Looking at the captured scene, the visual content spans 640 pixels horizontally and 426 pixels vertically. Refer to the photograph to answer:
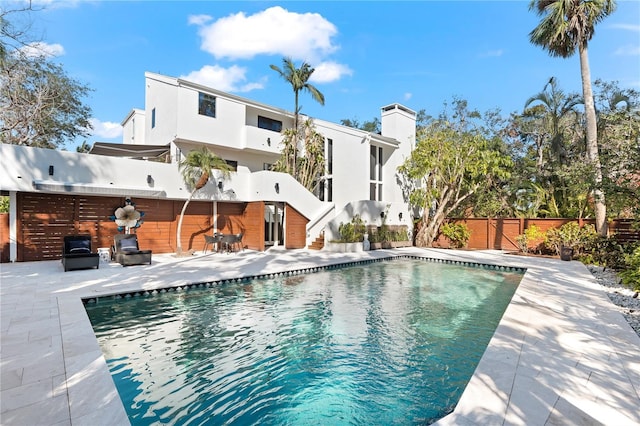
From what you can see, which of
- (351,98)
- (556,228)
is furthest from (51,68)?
(556,228)

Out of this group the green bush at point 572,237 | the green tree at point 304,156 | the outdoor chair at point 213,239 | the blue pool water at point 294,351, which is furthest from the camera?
the green tree at point 304,156

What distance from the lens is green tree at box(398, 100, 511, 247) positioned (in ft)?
63.3

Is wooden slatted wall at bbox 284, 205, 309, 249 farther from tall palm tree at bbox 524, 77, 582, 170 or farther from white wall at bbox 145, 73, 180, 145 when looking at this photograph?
tall palm tree at bbox 524, 77, 582, 170

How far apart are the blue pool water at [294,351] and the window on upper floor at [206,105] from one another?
11.4 meters

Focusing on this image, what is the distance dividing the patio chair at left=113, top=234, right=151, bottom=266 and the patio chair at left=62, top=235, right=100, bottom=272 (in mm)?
752

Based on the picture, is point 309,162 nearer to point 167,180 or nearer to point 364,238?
point 364,238

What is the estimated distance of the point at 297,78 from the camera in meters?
19.9

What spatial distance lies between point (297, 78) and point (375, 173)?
8683 mm

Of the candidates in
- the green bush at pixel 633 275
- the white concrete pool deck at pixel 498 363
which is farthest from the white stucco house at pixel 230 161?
the green bush at pixel 633 275

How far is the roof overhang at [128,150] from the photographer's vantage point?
1573 cm

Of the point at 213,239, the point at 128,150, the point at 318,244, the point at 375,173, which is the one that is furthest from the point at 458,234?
the point at 128,150

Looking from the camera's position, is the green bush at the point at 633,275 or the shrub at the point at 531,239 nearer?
the green bush at the point at 633,275

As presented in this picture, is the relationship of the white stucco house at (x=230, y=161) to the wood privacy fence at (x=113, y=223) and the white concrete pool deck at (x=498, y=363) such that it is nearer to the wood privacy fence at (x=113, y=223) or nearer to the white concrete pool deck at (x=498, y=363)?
the wood privacy fence at (x=113, y=223)

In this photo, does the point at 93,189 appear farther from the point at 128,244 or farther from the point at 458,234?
the point at 458,234
